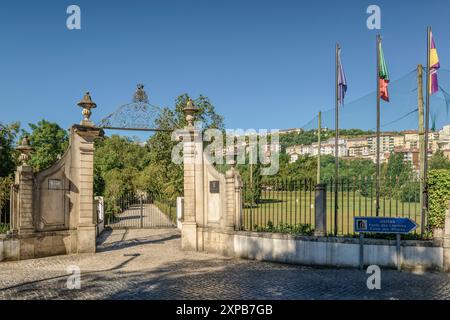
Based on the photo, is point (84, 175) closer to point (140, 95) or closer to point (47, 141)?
point (140, 95)

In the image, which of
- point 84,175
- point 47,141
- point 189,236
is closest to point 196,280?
point 189,236

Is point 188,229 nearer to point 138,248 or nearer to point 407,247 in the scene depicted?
point 138,248

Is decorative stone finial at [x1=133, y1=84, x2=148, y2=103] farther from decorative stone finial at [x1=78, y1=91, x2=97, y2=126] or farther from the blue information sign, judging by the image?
the blue information sign

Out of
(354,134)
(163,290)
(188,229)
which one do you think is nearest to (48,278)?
(163,290)

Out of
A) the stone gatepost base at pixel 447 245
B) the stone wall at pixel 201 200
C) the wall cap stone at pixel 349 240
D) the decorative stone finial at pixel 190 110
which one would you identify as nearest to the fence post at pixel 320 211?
the wall cap stone at pixel 349 240

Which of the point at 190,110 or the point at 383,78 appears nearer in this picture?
the point at 190,110

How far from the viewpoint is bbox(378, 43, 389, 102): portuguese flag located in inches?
607

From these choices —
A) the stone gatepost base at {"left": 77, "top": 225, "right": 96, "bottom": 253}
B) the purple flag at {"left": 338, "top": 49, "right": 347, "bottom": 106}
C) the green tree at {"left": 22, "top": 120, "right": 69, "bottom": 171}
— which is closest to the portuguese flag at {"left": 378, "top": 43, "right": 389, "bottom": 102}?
the purple flag at {"left": 338, "top": 49, "right": 347, "bottom": 106}

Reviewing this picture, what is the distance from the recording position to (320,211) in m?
10.9

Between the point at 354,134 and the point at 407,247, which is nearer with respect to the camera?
the point at 407,247

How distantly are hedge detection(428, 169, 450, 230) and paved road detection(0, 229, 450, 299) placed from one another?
1579mm

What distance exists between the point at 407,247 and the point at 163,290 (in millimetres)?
6463

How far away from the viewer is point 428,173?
36.0 ft

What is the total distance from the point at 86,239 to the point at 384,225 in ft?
32.2
